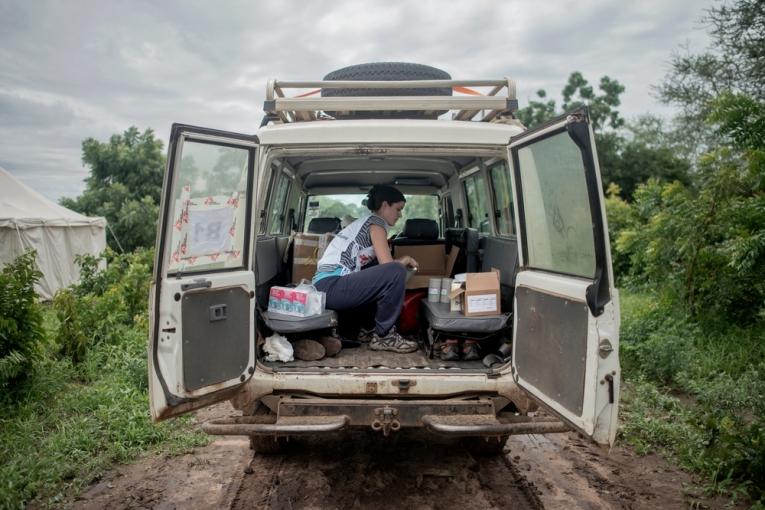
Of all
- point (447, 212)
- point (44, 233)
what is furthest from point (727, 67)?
point (44, 233)

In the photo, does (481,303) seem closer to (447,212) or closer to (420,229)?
(420,229)

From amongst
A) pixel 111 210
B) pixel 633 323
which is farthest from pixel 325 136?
pixel 111 210

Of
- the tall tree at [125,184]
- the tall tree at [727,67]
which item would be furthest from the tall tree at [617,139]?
the tall tree at [125,184]

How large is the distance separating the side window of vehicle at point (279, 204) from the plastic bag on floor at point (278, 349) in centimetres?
123

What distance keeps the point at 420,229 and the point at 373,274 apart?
1616 mm

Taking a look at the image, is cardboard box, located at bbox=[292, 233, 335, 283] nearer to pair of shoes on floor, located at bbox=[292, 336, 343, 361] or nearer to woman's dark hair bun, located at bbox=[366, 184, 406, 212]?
woman's dark hair bun, located at bbox=[366, 184, 406, 212]

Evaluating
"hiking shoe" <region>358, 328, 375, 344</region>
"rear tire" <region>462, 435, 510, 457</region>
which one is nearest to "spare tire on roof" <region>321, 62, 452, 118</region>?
"hiking shoe" <region>358, 328, 375, 344</region>

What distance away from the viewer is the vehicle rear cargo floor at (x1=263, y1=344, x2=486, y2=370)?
360 cm

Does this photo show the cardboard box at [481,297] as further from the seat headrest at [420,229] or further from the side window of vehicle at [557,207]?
the seat headrest at [420,229]

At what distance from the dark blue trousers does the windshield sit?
219 cm

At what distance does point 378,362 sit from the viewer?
3801 millimetres

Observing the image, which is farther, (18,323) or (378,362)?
(18,323)

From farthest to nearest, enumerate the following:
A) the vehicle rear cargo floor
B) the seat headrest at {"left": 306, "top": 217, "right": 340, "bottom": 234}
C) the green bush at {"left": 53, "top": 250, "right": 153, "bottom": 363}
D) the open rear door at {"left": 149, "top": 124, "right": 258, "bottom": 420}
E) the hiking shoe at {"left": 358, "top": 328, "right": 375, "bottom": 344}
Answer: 1. the green bush at {"left": 53, "top": 250, "right": 153, "bottom": 363}
2. the seat headrest at {"left": 306, "top": 217, "right": 340, "bottom": 234}
3. the hiking shoe at {"left": 358, "top": 328, "right": 375, "bottom": 344}
4. the vehicle rear cargo floor
5. the open rear door at {"left": 149, "top": 124, "right": 258, "bottom": 420}

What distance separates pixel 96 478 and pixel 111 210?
16.3 metres
